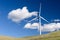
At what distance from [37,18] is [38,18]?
319 mm

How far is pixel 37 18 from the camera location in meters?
54.3

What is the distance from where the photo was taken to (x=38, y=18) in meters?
54.2
